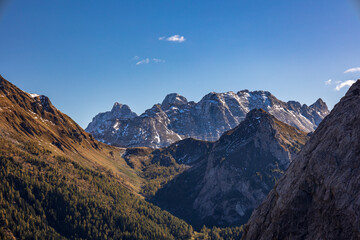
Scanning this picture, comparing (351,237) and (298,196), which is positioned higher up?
(298,196)

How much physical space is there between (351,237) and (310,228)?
5915 millimetres

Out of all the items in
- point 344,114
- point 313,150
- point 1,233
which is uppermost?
point 344,114

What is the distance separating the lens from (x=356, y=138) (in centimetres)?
3984

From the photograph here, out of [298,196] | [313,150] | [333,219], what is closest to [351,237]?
[333,219]

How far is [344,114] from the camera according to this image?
152ft

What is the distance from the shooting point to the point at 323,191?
39.6 meters

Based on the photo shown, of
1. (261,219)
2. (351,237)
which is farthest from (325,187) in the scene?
(261,219)

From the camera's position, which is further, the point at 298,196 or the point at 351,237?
the point at 298,196

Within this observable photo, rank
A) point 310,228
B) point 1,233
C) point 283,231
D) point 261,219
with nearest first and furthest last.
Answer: point 310,228, point 283,231, point 261,219, point 1,233

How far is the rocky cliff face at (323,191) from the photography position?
117 feet

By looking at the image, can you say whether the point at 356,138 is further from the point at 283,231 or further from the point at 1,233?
the point at 1,233

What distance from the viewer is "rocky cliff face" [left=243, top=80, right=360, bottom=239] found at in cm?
3581

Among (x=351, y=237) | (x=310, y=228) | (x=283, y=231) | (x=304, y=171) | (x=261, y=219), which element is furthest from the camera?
(x=261, y=219)

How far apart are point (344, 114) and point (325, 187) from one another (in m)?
14.2
